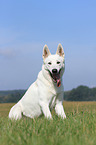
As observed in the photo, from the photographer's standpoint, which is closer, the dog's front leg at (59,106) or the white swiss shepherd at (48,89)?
the white swiss shepherd at (48,89)

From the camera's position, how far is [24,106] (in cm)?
715

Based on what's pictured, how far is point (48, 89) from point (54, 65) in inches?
31.8

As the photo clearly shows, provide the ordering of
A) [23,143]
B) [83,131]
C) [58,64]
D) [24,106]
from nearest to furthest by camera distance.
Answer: [23,143] < [83,131] < [58,64] < [24,106]

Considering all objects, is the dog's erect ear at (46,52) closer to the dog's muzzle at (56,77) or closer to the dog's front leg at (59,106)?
the dog's muzzle at (56,77)

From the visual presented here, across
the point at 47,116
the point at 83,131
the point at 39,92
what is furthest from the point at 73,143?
the point at 39,92

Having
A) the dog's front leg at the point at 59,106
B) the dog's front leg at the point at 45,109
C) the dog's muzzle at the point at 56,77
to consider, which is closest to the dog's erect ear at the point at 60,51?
the dog's muzzle at the point at 56,77

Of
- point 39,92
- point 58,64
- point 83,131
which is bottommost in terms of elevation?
point 83,131

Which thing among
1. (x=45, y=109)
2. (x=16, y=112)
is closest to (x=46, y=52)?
(x=45, y=109)

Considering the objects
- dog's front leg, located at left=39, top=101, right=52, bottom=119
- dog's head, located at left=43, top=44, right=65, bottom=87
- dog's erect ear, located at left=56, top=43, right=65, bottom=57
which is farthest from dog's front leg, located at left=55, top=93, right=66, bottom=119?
dog's erect ear, located at left=56, top=43, right=65, bottom=57

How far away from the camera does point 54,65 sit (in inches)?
240

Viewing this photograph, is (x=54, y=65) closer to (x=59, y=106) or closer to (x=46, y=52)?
(x=46, y=52)

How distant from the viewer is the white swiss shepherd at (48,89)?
245 inches

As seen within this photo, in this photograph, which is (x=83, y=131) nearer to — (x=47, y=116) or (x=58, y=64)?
(x=47, y=116)

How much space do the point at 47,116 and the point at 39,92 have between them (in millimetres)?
762
